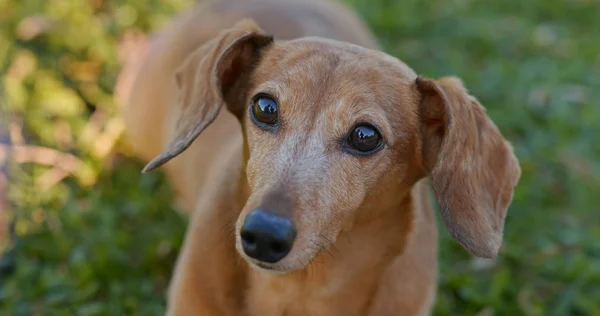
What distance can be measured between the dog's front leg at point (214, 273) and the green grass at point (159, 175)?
0.69 m

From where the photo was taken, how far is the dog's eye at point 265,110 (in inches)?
97.1

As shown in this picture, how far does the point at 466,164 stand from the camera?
246 centimetres

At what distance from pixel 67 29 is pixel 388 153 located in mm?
3058

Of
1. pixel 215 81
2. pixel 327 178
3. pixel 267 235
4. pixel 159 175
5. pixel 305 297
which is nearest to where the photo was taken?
pixel 267 235

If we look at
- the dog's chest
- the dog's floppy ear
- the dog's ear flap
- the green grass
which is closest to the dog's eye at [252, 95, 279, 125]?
the dog's ear flap

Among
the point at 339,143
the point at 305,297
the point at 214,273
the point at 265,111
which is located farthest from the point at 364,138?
the point at 214,273

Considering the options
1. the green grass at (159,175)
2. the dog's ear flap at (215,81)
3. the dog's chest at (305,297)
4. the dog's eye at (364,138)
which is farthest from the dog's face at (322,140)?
the green grass at (159,175)

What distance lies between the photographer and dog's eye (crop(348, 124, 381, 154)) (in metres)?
2.41

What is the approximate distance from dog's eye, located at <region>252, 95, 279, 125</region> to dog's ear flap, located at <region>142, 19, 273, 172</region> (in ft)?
0.57

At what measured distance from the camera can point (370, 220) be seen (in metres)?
2.67

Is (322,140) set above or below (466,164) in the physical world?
above

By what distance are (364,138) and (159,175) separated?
215cm

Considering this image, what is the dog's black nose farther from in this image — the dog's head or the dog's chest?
the dog's chest

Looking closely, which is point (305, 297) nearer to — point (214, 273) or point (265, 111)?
point (214, 273)
